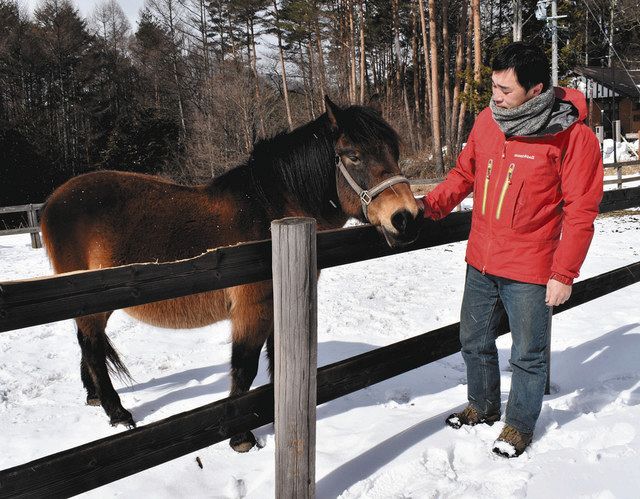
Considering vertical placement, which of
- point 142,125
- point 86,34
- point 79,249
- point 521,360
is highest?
point 86,34

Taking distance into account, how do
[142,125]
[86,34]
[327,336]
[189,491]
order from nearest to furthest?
[189,491], [327,336], [142,125], [86,34]

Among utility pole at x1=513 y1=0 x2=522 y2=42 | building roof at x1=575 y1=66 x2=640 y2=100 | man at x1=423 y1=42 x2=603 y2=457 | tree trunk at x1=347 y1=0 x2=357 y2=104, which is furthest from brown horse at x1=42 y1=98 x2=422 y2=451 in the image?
building roof at x1=575 y1=66 x2=640 y2=100

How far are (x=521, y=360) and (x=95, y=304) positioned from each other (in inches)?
80.5

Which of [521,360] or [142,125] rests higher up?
[142,125]

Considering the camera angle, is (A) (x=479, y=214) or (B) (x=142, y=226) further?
(B) (x=142, y=226)

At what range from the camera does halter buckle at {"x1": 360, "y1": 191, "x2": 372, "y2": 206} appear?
8.66 ft

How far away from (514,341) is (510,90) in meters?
1.26

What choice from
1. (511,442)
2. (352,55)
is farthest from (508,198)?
(352,55)

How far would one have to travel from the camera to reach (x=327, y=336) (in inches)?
196

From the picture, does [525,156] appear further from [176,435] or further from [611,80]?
[611,80]

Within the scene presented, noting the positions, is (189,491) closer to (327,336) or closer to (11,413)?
(11,413)

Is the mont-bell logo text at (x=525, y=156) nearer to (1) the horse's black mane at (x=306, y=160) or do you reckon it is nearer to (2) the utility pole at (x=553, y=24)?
(1) the horse's black mane at (x=306, y=160)

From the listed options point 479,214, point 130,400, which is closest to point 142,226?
point 130,400

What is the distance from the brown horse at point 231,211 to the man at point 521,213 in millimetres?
495
